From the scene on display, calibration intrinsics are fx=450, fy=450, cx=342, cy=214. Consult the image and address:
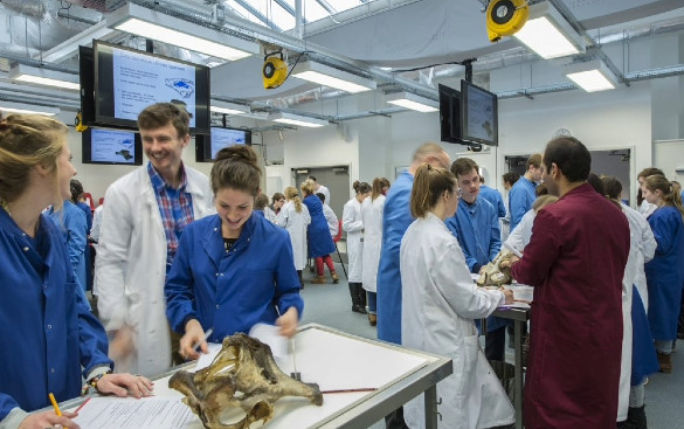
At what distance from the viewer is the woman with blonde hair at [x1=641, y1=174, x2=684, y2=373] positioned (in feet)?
11.3

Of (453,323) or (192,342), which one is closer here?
(192,342)

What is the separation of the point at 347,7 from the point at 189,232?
17.5ft

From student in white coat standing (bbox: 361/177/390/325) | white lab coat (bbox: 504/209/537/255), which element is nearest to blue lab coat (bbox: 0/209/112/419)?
white lab coat (bbox: 504/209/537/255)

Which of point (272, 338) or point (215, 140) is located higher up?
point (215, 140)

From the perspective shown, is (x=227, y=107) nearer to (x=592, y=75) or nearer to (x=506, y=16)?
(x=506, y=16)

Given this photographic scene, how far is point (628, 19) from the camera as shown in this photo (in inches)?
162

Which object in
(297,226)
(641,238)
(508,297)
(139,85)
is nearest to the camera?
(508,297)

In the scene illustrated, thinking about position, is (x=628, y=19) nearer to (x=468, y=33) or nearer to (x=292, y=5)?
(x=468, y=33)

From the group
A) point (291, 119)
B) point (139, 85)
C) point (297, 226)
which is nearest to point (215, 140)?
point (297, 226)

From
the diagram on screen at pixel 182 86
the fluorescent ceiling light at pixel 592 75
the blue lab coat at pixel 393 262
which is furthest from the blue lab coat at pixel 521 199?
the diagram on screen at pixel 182 86

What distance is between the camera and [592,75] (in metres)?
5.25

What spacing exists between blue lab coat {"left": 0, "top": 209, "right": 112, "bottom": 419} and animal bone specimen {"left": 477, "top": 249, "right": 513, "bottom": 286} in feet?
6.08

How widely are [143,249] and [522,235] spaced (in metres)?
2.35

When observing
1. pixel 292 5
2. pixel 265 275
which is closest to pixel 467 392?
pixel 265 275
